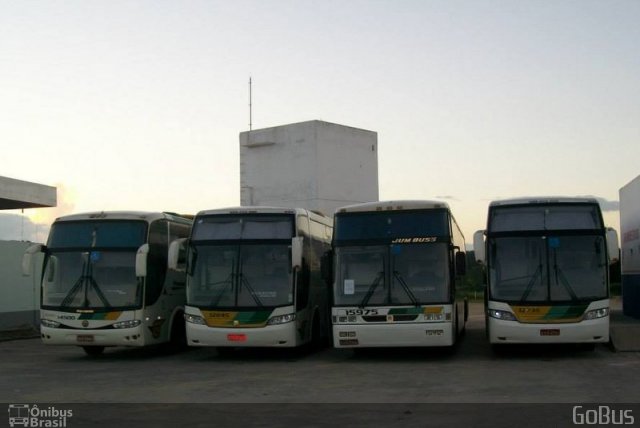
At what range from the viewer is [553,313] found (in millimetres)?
16719

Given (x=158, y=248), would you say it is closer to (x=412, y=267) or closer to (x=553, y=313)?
(x=412, y=267)

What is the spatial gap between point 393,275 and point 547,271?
2901mm

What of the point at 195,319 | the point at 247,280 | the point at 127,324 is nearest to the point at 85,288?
the point at 127,324

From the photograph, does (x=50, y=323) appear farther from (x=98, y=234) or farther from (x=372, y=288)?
(x=372, y=288)

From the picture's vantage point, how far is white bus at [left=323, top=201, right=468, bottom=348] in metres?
17.0

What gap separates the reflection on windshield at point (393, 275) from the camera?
17.2 m

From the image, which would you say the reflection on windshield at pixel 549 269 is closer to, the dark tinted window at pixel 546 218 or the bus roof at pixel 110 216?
the dark tinted window at pixel 546 218

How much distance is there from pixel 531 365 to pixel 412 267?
2874 millimetres

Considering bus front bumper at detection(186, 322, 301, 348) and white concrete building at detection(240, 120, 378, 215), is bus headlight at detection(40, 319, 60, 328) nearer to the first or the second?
bus front bumper at detection(186, 322, 301, 348)

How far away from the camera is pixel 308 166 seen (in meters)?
27.3

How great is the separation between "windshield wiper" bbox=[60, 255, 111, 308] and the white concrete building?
981 cm

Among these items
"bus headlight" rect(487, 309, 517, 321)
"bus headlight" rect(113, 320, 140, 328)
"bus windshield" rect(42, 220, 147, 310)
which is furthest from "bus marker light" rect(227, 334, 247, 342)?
"bus headlight" rect(487, 309, 517, 321)

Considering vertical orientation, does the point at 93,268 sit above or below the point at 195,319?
above
